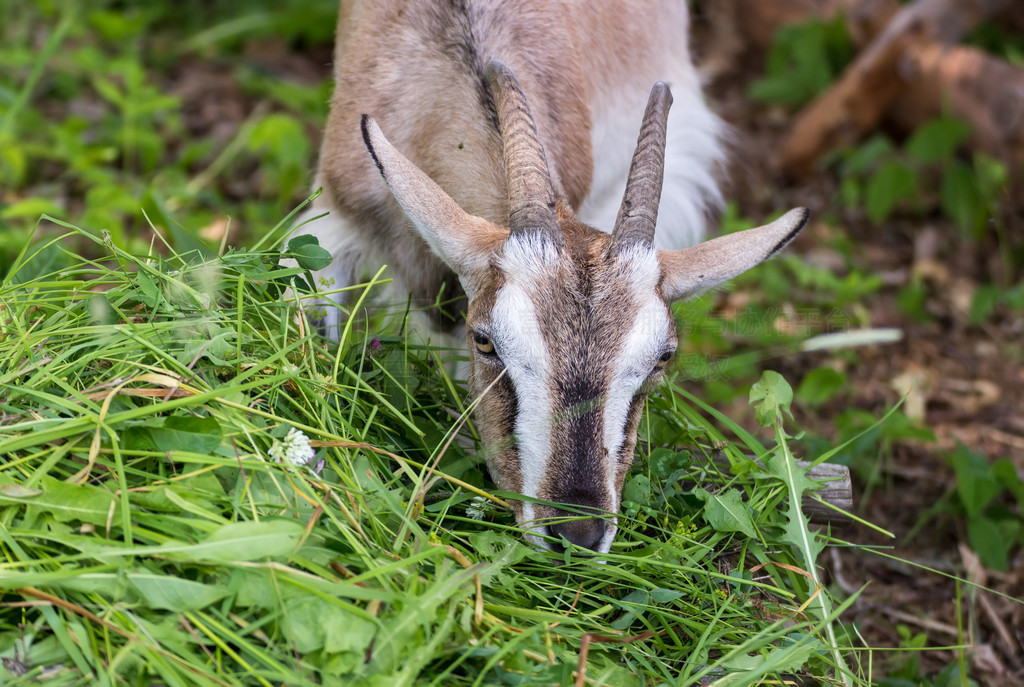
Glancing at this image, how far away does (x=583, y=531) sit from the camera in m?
2.84

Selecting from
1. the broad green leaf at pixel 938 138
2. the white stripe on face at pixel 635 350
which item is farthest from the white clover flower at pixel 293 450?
the broad green leaf at pixel 938 138

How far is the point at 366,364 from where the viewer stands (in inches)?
136

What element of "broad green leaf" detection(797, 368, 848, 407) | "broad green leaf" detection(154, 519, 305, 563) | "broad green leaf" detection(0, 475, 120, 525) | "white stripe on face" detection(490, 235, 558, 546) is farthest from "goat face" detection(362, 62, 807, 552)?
"broad green leaf" detection(797, 368, 848, 407)

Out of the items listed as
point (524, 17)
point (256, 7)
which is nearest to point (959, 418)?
point (524, 17)

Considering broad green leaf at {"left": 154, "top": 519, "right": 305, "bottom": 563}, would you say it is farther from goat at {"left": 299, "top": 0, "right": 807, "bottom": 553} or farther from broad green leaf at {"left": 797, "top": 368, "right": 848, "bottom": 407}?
broad green leaf at {"left": 797, "top": 368, "right": 848, "bottom": 407}

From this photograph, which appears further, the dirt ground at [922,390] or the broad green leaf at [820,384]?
the broad green leaf at [820,384]

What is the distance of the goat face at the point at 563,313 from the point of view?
2.88 meters

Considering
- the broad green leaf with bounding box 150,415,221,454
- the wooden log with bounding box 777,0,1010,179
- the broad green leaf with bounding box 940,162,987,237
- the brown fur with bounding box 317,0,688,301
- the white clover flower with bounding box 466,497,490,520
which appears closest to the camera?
the broad green leaf with bounding box 150,415,221,454

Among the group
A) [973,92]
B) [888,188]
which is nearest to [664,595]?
[888,188]

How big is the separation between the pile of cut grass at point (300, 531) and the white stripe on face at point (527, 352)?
0.19 meters

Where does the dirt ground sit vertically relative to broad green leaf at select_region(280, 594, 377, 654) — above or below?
below

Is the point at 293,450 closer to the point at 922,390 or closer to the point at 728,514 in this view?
the point at 728,514

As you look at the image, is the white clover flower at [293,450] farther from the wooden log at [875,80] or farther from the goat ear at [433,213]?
the wooden log at [875,80]

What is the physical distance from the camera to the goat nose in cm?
284
